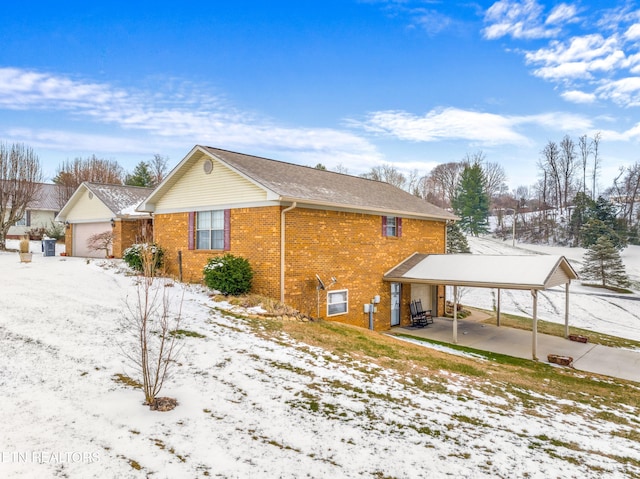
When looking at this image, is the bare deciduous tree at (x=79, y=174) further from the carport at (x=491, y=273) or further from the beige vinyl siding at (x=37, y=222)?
the carport at (x=491, y=273)

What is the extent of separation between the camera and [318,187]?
46.8 feet

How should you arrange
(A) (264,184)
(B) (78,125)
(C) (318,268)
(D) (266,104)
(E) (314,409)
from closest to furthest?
(E) (314,409) → (A) (264,184) → (C) (318,268) → (D) (266,104) → (B) (78,125)

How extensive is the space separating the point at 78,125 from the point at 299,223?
2348 cm

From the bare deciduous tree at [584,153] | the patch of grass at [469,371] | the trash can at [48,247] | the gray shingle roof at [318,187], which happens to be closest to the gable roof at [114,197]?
the trash can at [48,247]

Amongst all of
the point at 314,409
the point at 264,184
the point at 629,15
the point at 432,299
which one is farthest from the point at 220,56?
the point at 314,409

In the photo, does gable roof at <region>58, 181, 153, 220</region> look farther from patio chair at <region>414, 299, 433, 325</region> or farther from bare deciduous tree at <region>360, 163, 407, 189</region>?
bare deciduous tree at <region>360, 163, 407, 189</region>

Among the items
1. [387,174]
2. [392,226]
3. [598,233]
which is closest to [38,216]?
[392,226]

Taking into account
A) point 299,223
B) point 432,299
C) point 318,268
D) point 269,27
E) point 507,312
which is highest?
point 269,27

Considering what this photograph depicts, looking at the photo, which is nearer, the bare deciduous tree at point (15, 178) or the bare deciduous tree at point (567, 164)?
the bare deciduous tree at point (15, 178)

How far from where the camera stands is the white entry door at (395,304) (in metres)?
16.2

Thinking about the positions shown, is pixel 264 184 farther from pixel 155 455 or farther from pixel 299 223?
pixel 155 455

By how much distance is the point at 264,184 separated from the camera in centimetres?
1193

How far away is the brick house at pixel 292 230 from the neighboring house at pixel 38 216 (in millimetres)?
30178

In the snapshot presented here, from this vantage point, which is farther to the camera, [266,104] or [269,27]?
[266,104]
